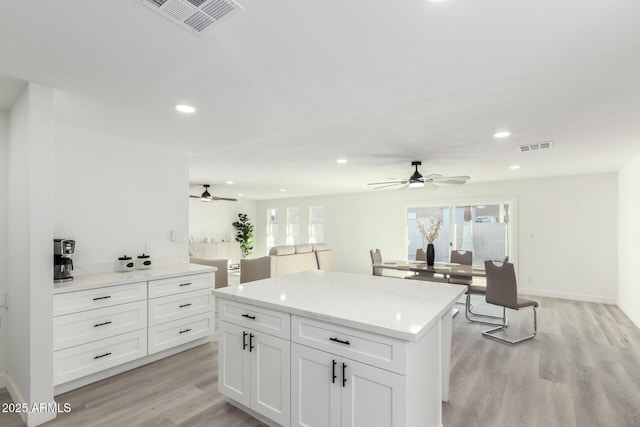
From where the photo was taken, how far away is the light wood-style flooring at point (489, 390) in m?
2.30

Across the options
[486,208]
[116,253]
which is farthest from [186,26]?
[486,208]

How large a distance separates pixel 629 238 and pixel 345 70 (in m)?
5.52

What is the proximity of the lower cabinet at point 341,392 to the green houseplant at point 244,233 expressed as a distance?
913cm

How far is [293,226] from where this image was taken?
10.8 meters

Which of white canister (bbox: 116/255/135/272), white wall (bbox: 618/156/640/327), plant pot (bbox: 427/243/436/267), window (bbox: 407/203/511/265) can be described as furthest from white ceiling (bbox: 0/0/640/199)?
window (bbox: 407/203/511/265)

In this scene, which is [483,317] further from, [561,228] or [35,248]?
[35,248]

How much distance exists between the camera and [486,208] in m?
7.11

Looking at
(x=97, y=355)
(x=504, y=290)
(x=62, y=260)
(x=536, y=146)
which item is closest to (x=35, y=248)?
(x=62, y=260)

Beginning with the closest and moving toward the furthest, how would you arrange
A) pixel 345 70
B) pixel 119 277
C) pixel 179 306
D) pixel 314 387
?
1. pixel 314 387
2. pixel 345 70
3. pixel 119 277
4. pixel 179 306

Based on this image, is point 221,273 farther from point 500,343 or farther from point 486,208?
point 486,208

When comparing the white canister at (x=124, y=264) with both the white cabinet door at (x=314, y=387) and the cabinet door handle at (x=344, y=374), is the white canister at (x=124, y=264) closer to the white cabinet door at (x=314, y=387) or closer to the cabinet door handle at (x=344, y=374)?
the white cabinet door at (x=314, y=387)

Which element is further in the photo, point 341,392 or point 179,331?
point 179,331

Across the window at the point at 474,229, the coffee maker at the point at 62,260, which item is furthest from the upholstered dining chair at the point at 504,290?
the coffee maker at the point at 62,260

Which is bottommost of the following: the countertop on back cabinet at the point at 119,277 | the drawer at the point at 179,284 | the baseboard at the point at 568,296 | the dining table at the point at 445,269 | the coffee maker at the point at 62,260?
the baseboard at the point at 568,296
